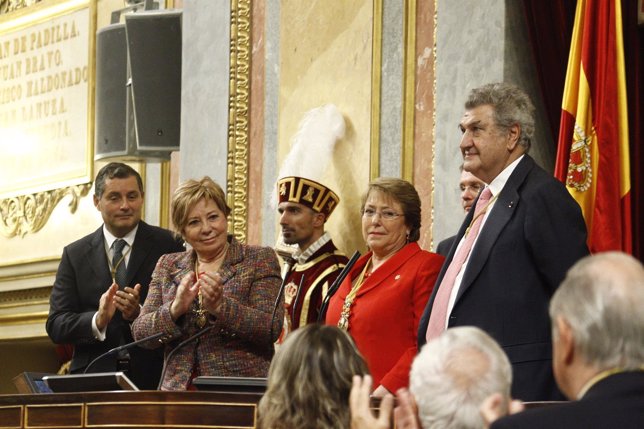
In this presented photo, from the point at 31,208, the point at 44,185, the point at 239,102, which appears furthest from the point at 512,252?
the point at 31,208

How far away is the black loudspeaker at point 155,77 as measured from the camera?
8109 mm

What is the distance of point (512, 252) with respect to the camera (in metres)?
4.45

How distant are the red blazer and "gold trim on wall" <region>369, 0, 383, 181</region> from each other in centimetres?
158

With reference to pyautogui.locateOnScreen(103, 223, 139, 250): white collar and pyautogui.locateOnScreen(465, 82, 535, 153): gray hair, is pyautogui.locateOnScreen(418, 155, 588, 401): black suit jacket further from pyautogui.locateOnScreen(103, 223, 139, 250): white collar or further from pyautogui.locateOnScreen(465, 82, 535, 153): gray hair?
pyautogui.locateOnScreen(103, 223, 139, 250): white collar

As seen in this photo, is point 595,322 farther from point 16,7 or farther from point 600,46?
point 16,7

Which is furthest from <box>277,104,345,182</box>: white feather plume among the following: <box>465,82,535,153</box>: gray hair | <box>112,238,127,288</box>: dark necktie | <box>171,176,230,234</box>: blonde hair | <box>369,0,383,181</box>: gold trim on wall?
<box>465,82,535,153</box>: gray hair

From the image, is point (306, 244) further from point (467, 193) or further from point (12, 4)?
point (12, 4)

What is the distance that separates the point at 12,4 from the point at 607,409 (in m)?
9.90

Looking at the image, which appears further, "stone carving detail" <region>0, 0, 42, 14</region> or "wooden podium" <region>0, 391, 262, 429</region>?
"stone carving detail" <region>0, 0, 42, 14</region>

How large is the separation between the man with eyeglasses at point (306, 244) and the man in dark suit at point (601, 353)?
3.78 meters

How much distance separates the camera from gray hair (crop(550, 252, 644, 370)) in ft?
7.93

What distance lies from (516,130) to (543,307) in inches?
25.6

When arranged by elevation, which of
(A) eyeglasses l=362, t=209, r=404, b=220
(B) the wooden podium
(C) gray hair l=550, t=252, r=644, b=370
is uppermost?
(A) eyeglasses l=362, t=209, r=404, b=220

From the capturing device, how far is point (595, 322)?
95.1 inches
